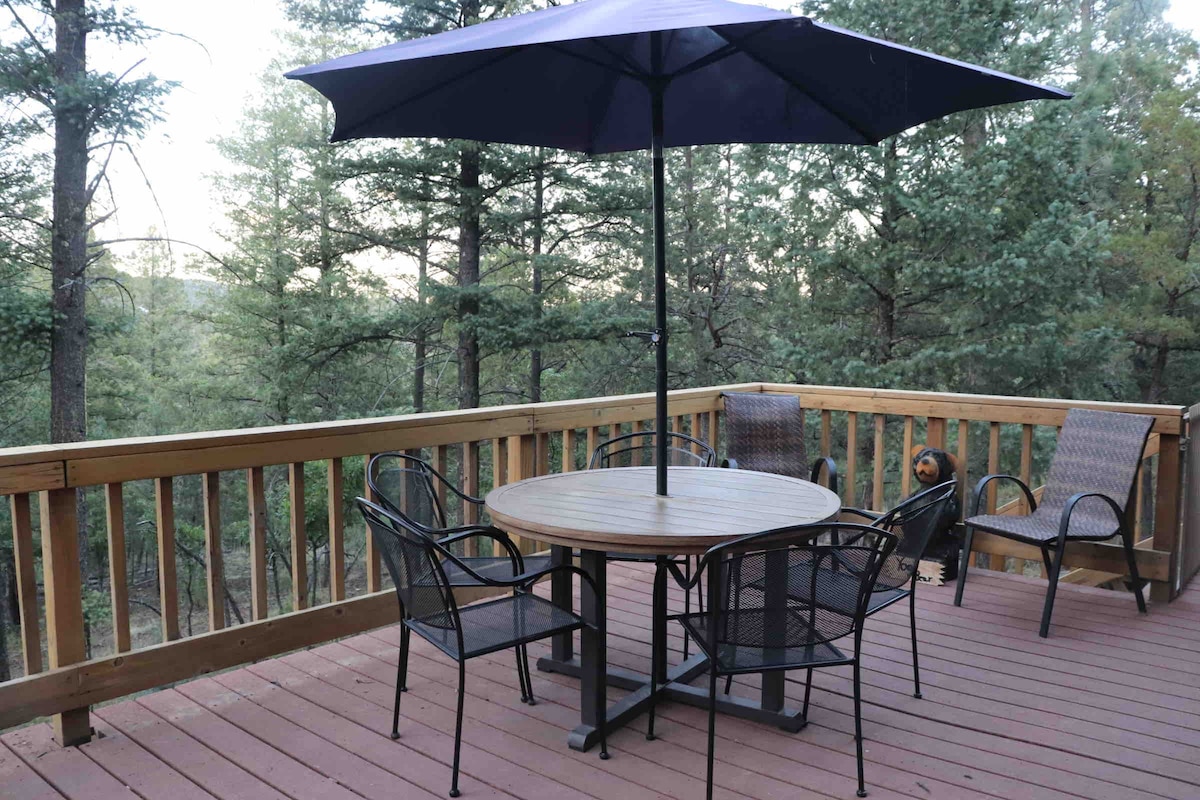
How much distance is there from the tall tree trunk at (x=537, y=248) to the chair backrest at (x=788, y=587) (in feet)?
32.5

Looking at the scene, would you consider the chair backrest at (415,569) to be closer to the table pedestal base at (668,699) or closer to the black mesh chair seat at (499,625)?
the black mesh chair seat at (499,625)

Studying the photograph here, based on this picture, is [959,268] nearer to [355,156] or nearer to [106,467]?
[355,156]

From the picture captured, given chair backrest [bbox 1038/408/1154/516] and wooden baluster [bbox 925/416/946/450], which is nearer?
chair backrest [bbox 1038/408/1154/516]

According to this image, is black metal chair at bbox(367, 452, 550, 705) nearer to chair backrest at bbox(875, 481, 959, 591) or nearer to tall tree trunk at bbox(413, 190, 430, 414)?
chair backrest at bbox(875, 481, 959, 591)

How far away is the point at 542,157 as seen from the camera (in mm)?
11992

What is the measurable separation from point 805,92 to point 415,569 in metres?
2.23

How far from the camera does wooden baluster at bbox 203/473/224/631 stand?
300cm

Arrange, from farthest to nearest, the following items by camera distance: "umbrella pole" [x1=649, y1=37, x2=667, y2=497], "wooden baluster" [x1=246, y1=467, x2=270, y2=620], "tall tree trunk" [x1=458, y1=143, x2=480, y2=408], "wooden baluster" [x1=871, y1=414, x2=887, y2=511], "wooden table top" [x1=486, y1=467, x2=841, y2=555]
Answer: "tall tree trunk" [x1=458, y1=143, x2=480, y2=408] < "wooden baluster" [x1=871, y1=414, x2=887, y2=511] < "wooden baluster" [x1=246, y1=467, x2=270, y2=620] < "umbrella pole" [x1=649, y1=37, x2=667, y2=497] < "wooden table top" [x1=486, y1=467, x2=841, y2=555]

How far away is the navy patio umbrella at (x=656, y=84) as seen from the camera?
7.77ft

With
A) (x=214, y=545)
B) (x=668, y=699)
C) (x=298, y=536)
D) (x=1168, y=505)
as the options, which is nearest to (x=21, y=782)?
(x=214, y=545)

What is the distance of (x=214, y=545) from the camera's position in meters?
3.04

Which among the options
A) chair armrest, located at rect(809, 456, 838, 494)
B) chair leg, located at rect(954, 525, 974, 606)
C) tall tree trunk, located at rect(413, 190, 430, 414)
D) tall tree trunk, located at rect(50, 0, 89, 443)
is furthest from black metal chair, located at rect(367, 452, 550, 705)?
tall tree trunk, located at rect(413, 190, 430, 414)

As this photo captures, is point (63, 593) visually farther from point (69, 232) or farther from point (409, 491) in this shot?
point (69, 232)

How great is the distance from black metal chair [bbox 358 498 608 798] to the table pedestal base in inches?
4.0
